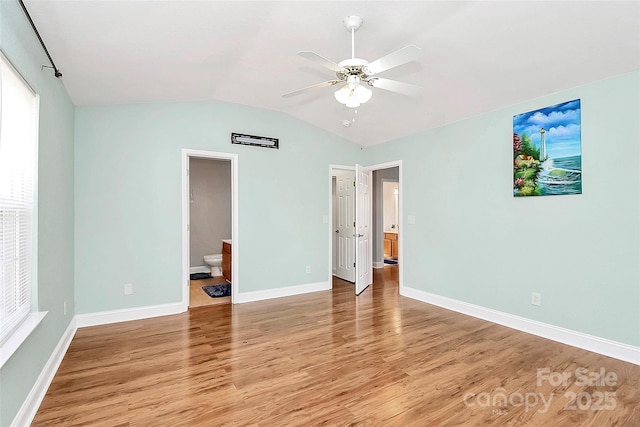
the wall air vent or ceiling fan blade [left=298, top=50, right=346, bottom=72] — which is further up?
the wall air vent

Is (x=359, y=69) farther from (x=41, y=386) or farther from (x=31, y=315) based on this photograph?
(x=41, y=386)

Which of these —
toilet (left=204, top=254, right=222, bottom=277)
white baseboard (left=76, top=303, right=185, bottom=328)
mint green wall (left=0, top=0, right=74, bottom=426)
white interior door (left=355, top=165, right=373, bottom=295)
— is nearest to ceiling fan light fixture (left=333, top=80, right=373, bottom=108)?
mint green wall (left=0, top=0, right=74, bottom=426)

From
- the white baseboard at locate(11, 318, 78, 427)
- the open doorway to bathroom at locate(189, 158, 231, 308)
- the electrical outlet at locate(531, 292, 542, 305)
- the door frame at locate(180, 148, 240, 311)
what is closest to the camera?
the white baseboard at locate(11, 318, 78, 427)

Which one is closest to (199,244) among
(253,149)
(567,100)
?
(253,149)

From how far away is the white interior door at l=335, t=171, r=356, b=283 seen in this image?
5750 mm

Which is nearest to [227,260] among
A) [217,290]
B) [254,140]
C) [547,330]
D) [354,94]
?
[217,290]

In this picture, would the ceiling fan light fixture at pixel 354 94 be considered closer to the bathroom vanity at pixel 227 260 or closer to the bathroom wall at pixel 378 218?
the bathroom vanity at pixel 227 260

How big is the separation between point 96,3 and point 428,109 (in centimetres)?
341

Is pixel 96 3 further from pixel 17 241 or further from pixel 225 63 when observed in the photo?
pixel 17 241

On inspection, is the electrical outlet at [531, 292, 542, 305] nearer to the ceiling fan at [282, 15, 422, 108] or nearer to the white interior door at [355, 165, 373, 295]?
the white interior door at [355, 165, 373, 295]

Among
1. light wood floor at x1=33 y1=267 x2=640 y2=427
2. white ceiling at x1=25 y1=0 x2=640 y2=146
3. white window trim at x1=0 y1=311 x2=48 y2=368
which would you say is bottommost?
light wood floor at x1=33 y1=267 x2=640 y2=427

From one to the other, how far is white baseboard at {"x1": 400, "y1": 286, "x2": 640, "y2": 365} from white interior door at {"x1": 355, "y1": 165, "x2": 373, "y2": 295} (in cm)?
105

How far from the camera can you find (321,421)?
1987mm

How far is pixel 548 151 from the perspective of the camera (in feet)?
10.7
